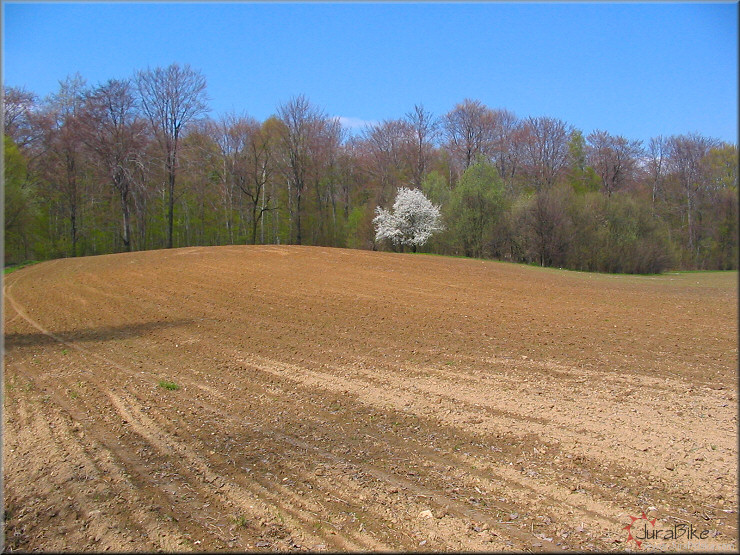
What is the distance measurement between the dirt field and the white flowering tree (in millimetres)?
26010

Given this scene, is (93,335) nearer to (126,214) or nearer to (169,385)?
(169,385)

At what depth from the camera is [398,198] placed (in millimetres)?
38781

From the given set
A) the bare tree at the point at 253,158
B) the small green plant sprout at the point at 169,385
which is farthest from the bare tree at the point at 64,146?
the small green plant sprout at the point at 169,385

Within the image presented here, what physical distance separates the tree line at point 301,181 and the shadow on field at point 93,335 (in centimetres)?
1218

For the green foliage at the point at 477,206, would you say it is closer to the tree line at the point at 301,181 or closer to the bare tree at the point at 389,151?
the tree line at the point at 301,181

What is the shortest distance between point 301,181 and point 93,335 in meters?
39.6

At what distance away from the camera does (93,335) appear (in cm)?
1110

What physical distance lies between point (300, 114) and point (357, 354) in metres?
44.5

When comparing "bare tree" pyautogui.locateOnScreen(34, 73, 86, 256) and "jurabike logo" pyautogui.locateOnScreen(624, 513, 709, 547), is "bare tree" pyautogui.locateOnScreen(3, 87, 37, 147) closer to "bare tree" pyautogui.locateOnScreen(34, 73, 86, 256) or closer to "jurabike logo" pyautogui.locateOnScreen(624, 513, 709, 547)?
"bare tree" pyautogui.locateOnScreen(34, 73, 86, 256)

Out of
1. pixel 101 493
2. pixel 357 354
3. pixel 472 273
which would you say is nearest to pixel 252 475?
pixel 101 493

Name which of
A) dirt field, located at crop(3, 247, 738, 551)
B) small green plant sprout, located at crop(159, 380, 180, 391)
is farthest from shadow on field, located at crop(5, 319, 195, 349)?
small green plant sprout, located at crop(159, 380, 180, 391)

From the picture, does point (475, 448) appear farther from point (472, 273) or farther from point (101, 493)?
Answer: point (472, 273)

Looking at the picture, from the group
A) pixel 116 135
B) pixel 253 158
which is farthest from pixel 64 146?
pixel 253 158

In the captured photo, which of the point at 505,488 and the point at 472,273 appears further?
the point at 472,273
